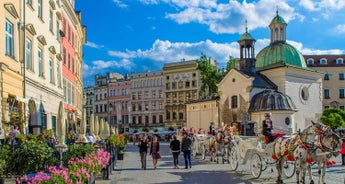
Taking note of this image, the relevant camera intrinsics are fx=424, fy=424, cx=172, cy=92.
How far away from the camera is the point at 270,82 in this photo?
166ft

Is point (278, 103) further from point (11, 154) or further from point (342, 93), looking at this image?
point (342, 93)

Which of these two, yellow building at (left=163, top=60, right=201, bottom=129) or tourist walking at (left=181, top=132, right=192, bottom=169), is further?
yellow building at (left=163, top=60, right=201, bottom=129)

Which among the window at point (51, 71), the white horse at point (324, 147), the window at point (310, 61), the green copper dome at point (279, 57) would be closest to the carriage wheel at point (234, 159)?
the white horse at point (324, 147)

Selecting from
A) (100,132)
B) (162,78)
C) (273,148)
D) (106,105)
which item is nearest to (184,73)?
(162,78)

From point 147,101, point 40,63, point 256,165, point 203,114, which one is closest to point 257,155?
point 256,165

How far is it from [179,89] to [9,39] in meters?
72.0

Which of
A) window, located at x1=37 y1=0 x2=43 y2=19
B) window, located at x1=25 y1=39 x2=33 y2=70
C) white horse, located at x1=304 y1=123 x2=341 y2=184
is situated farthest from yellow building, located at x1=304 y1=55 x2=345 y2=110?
white horse, located at x1=304 y1=123 x2=341 y2=184

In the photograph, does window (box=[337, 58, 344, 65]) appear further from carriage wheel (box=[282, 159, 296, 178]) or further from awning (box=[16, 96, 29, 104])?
awning (box=[16, 96, 29, 104])

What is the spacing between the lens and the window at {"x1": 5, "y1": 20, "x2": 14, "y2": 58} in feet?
61.4

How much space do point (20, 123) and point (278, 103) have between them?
93.9 feet

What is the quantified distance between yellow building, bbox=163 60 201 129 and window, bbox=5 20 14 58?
226 feet

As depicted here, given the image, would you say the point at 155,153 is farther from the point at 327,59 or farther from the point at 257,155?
the point at 327,59

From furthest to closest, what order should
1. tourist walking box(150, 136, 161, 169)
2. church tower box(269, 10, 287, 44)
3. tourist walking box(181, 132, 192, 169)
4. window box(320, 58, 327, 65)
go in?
window box(320, 58, 327, 65)
church tower box(269, 10, 287, 44)
tourist walking box(150, 136, 161, 169)
tourist walking box(181, 132, 192, 169)

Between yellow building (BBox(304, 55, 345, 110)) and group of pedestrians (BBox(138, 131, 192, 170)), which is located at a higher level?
yellow building (BBox(304, 55, 345, 110))
